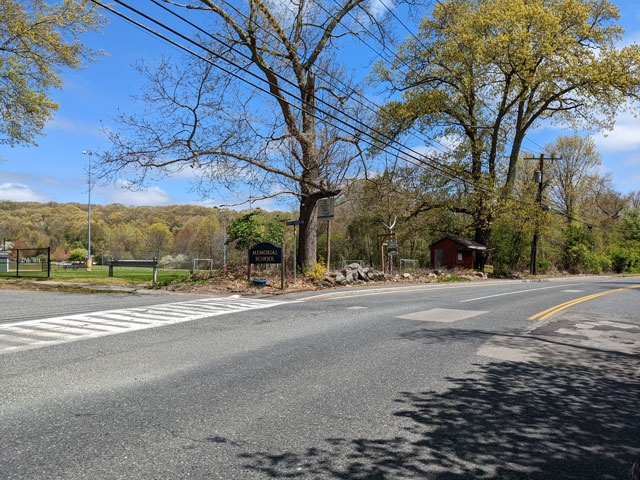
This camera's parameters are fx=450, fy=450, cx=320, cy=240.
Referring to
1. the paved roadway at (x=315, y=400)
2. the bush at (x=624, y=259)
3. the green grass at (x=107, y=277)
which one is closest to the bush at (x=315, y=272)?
the green grass at (x=107, y=277)

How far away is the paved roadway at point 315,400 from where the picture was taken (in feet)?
11.3

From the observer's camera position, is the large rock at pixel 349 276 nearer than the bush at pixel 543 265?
Yes

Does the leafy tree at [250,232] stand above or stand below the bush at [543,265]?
above

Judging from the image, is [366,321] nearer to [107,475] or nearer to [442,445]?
[442,445]

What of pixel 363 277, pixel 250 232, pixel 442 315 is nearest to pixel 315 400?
pixel 442 315

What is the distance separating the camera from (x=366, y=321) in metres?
10.2

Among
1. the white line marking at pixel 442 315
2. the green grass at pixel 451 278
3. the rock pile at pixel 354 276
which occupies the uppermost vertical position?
the rock pile at pixel 354 276

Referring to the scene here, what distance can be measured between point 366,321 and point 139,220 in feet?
383

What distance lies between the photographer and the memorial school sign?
17625 mm

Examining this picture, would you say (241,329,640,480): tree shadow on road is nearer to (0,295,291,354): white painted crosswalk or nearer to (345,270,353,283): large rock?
(0,295,291,354): white painted crosswalk

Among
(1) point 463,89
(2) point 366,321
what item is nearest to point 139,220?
(1) point 463,89

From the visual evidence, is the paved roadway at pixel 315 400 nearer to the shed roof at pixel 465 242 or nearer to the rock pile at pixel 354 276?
the rock pile at pixel 354 276

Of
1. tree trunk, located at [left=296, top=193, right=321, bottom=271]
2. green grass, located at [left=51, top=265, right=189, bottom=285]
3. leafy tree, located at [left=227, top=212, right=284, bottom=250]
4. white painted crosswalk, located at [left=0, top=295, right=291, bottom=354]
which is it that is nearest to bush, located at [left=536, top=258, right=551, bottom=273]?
tree trunk, located at [left=296, top=193, right=321, bottom=271]

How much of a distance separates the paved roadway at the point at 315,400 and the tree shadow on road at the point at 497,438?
0.02 meters
